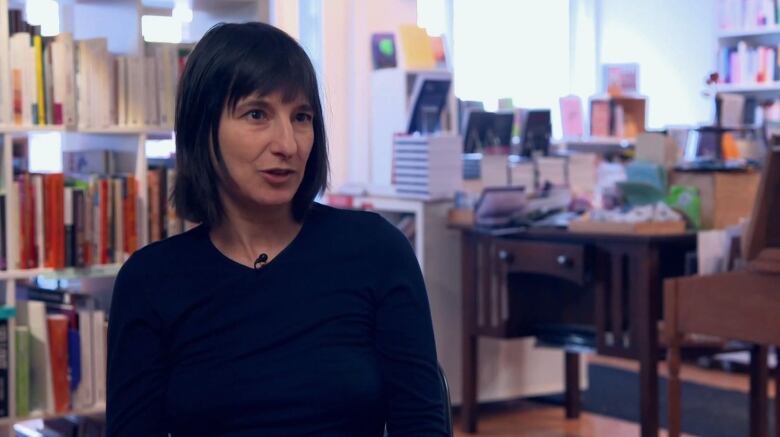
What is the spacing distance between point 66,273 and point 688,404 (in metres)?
2.89

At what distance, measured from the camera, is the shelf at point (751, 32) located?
8094 mm

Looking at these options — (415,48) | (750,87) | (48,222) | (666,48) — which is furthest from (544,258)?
(666,48)

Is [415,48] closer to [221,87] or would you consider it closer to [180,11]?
[180,11]

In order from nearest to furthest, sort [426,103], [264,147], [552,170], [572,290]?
[264,147]
[572,290]
[426,103]
[552,170]

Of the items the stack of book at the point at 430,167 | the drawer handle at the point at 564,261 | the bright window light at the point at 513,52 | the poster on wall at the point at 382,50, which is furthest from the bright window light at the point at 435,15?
the drawer handle at the point at 564,261

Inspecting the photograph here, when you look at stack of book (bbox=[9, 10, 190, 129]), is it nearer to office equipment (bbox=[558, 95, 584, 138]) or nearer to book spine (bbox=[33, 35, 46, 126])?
book spine (bbox=[33, 35, 46, 126])

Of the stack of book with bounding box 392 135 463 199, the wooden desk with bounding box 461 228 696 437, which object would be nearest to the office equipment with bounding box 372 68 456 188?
the stack of book with bounding box 392 135 463 199

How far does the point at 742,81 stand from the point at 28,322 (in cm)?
624

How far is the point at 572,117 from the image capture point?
7.82 meters

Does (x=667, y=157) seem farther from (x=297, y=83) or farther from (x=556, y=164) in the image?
(x=297, y=83)

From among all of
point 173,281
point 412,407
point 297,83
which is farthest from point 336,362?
point 297,83

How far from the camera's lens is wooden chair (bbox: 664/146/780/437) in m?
3.25

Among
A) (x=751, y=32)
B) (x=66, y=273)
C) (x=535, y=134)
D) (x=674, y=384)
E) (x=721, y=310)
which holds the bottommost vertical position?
(x=674, y=384)

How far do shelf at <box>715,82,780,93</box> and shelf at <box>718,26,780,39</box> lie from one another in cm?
36
